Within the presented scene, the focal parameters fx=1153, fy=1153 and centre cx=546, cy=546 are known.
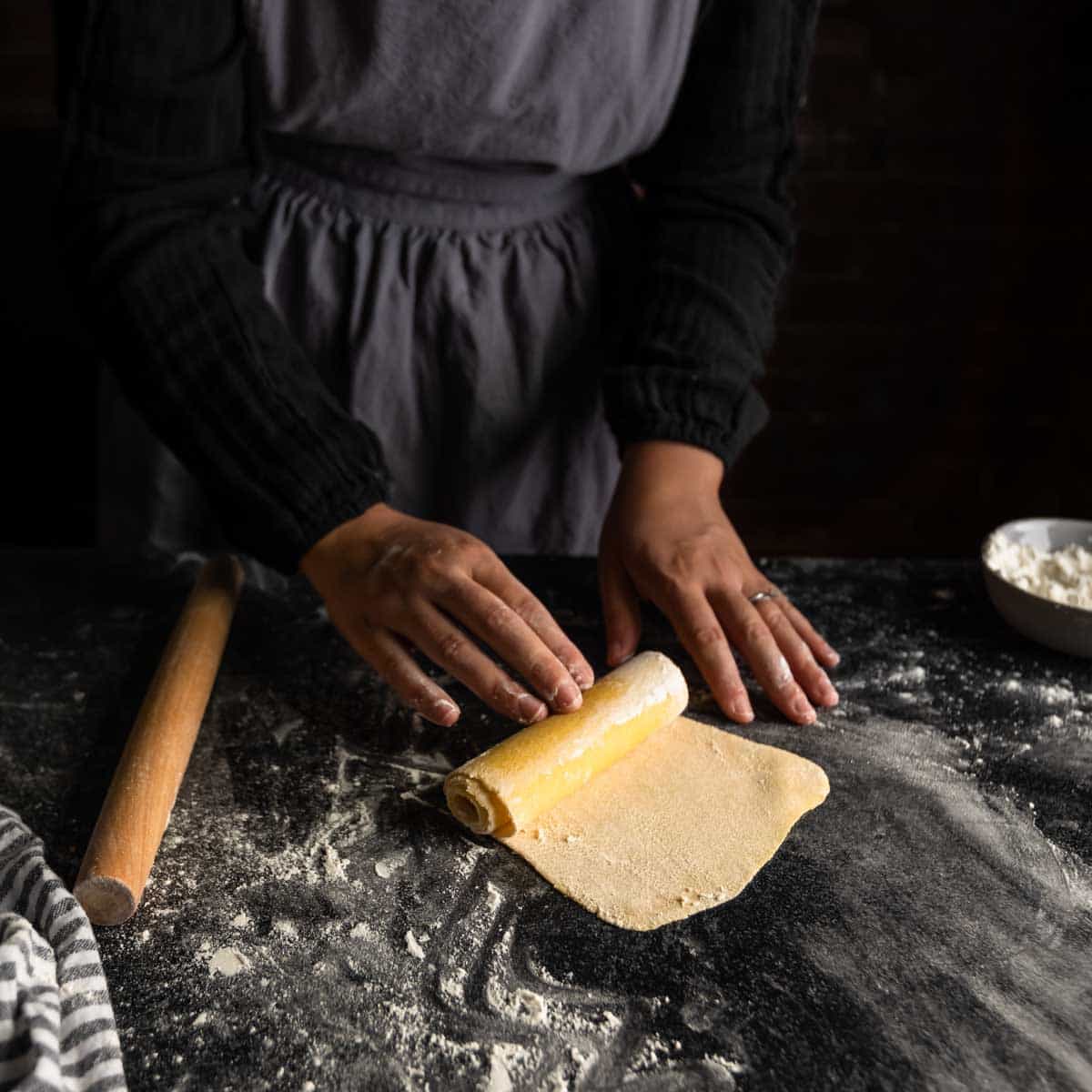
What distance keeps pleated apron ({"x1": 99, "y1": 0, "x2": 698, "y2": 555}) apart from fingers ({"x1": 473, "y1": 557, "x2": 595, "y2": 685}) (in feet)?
1.30

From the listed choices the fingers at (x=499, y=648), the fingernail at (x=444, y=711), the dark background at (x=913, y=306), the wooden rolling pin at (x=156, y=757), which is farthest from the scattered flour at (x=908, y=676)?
the dark background at (x=913, y=306)

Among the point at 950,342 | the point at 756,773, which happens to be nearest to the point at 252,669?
the point at 756,773

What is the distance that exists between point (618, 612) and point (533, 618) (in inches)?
7.2

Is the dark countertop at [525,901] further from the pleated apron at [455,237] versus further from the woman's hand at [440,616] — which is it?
the pleated apron at [455,237]

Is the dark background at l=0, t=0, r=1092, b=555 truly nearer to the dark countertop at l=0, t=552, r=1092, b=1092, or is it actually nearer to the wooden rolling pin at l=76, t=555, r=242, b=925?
the wooden rolling pin at l=76, t=555, r=242, b=925

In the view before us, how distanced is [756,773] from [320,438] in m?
0.55

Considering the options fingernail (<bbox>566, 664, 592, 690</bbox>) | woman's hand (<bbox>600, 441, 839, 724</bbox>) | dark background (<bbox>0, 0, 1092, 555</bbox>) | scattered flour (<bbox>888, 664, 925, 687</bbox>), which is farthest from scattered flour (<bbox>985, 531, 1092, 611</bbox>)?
dark background (<bbox>0, 0, 1092, 555</bbox>)

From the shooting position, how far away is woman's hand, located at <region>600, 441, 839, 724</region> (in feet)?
3.90

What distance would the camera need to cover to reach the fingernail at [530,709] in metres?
1.07

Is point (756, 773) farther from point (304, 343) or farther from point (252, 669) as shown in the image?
point (304, 343)

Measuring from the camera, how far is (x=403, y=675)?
1105 millimetres

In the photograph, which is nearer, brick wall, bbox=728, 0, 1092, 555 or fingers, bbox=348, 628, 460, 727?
fingers, bbox=348, 628, 460, 727

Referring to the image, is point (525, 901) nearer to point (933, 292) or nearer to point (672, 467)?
point (672, 467)

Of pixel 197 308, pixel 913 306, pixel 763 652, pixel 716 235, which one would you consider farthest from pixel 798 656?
pixel 913 306
